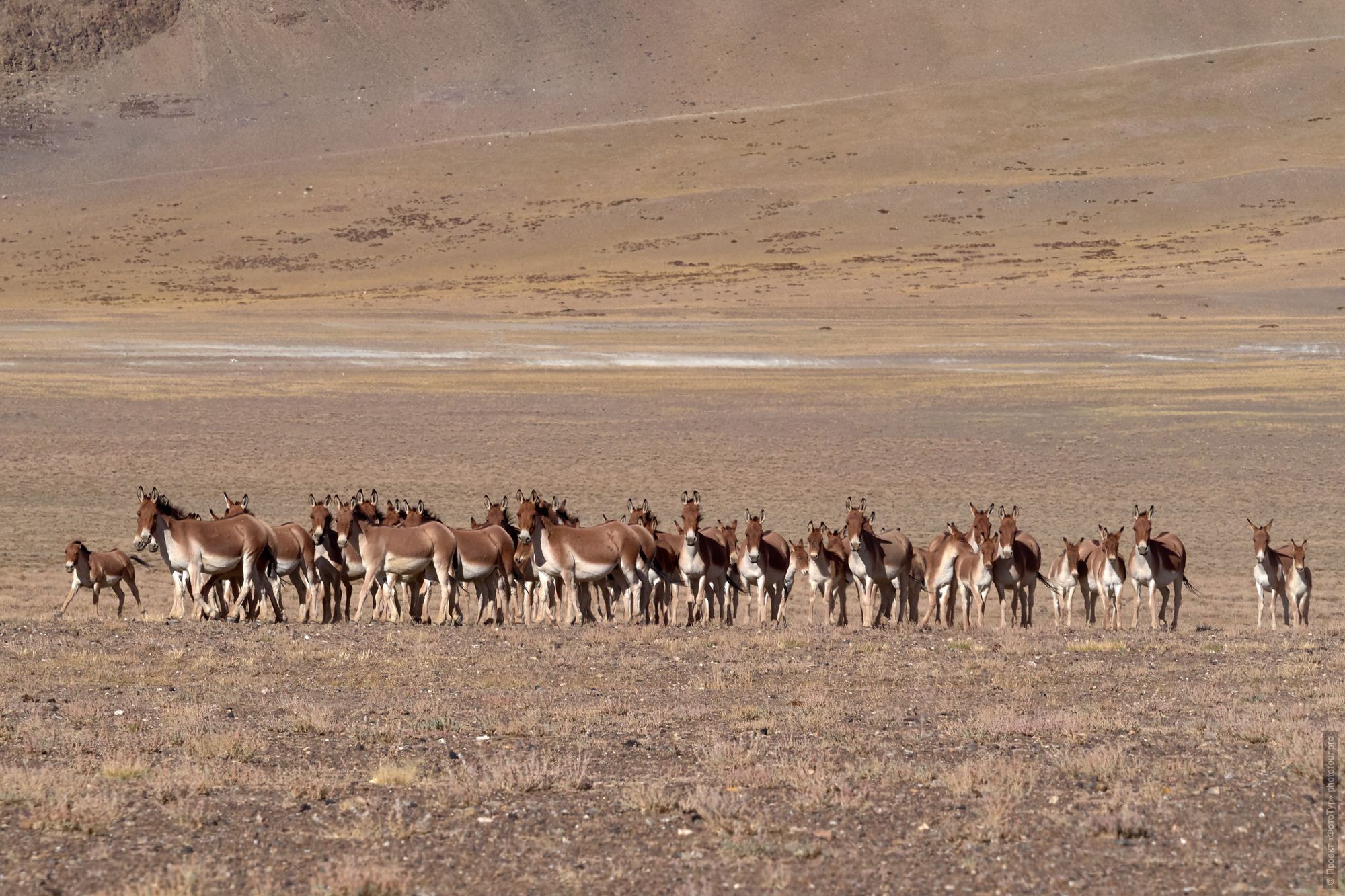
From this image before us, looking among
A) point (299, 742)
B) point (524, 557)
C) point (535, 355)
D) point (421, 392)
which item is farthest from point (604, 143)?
point (299, 742)

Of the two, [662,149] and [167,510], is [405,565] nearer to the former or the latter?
[167,510]

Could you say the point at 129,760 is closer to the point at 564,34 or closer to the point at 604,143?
the point at 604,143

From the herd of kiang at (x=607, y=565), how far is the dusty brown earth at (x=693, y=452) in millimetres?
1024

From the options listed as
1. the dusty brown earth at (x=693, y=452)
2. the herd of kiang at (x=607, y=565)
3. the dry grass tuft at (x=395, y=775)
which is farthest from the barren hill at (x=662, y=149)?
the dry grass tuft at (x=395, y=775)

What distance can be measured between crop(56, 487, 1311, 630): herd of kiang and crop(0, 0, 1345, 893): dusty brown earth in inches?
40.3

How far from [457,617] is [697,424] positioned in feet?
63.4

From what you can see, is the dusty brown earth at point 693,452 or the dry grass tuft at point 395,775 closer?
the dusty brown earth at point 693,452

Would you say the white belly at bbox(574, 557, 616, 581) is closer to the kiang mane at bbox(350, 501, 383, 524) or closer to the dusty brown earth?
the dusty brown earth

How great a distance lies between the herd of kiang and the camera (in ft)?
60.7

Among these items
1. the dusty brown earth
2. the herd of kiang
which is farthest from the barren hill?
the herd of kiang

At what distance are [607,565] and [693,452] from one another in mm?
15342

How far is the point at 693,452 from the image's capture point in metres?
34.5

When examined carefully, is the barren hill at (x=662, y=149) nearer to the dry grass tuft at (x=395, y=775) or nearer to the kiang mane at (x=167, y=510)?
the kiang mane at (x=167, y=510)

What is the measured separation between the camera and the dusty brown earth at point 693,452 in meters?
8.59
